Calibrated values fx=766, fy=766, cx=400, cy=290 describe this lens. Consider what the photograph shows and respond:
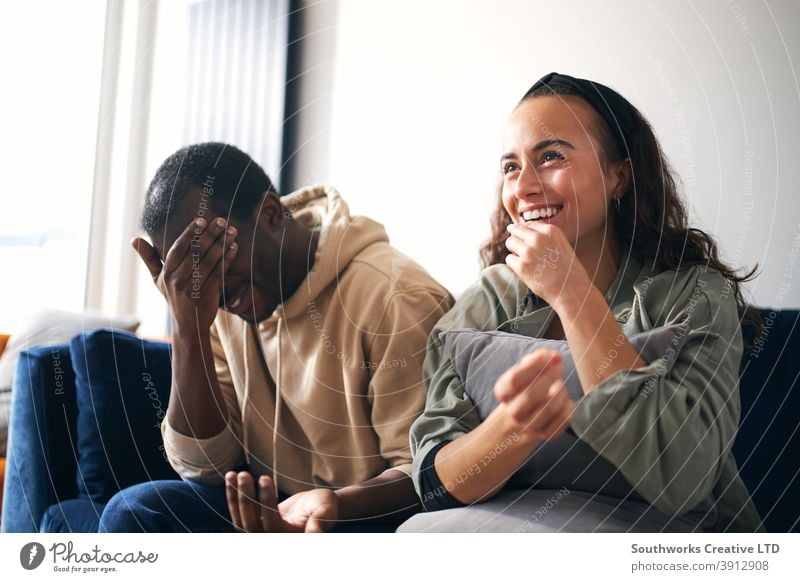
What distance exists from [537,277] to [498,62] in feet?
0.76

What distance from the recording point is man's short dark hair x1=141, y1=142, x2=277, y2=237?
0.76 m

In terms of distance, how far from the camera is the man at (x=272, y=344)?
74cm

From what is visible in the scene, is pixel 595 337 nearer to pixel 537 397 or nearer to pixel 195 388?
pixel 537 397

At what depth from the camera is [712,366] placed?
0.64 m

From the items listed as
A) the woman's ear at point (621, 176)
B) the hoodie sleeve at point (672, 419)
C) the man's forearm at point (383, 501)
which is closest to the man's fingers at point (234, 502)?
the man's forearm at point (383, 501)

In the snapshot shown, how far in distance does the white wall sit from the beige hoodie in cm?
4

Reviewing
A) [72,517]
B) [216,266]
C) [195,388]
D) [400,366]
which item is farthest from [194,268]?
[72,517]

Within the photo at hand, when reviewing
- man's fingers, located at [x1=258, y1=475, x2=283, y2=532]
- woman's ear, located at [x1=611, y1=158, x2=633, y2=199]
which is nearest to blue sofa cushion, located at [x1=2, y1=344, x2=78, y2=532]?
man's fingers, located at [x1=258, y1=475, x2=283, y2=532]

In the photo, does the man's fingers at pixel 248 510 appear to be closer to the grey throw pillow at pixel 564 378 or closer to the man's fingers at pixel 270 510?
the man's fingers at pixel 270 510

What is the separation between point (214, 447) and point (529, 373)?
1.18ft

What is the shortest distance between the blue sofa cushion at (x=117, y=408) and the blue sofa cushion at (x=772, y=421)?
61 centimetres

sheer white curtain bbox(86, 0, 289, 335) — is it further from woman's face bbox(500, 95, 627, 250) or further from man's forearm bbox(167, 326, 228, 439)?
woman's face bbox(500, 95, 627, 250)
